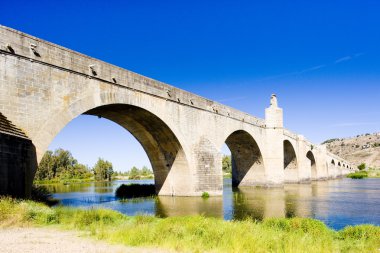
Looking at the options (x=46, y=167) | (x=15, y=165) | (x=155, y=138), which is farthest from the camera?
(x=46, y=167)

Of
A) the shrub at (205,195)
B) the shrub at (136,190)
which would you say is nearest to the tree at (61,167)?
the shrub at (136,190)

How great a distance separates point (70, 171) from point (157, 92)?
61.7m

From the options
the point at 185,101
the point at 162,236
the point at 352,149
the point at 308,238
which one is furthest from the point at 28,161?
the point at 352,149

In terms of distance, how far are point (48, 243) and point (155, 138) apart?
17.8 m

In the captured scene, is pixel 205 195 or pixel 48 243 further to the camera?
pixel 205 195

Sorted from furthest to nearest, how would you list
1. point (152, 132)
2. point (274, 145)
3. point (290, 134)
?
point (290, 134) < point (274, 145) < point (152, 132)

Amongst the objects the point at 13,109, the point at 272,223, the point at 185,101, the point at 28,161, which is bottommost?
the point at 272,223

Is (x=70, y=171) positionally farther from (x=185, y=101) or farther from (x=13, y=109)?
(x=13, y=109)

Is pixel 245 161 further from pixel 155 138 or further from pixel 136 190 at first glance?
pixel 155 138

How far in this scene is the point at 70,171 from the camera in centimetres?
7775

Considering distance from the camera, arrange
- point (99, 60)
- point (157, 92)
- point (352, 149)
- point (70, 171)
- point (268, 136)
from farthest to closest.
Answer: point (352, 149) < point (70, 171) < point (268, 136) < point (157, 92) < point (99, 60)

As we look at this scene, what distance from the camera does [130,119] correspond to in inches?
940

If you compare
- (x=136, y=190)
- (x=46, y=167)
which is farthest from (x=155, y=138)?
(x=46, y=167)

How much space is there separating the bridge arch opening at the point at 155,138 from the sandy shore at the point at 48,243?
12.5 m
